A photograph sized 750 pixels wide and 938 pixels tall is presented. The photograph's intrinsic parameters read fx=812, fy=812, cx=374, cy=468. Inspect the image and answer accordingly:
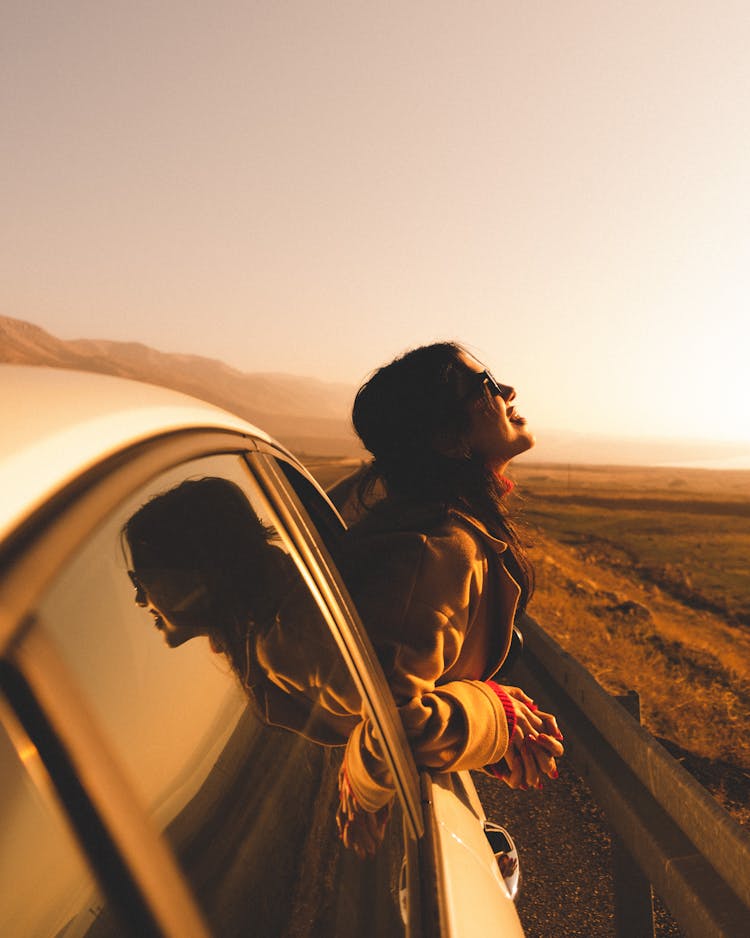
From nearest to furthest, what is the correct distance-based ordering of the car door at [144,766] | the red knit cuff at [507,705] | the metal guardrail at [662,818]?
the car door at [144,766]
the metal guardrail at [662,818]
the red knit cuff at [507,705]

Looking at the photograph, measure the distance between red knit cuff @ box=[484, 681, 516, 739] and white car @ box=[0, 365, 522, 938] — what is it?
0.83 feet

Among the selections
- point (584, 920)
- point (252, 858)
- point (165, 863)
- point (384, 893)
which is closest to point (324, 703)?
point (384, 893)

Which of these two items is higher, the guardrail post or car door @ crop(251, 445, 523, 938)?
car door @ crop(251, 445, 523, 938)

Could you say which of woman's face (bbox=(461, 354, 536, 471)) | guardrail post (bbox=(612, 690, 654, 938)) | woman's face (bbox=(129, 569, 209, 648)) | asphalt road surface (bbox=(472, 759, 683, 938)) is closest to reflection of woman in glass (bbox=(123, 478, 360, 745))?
woman's face (bbox=(129, 569, 209, 648))

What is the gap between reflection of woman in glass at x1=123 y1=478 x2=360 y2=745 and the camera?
3.41 feet

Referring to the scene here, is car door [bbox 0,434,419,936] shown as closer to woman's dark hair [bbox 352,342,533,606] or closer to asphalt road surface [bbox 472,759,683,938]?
woman's dark hair [bbox 352,342,533,606]

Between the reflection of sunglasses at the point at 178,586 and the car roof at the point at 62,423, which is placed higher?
the car roof at the point at 62,423

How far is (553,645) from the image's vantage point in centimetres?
372

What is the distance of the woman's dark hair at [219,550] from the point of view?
1028 mm

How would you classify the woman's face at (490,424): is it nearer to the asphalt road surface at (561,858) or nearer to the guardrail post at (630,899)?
the guardrail post at (630,899)

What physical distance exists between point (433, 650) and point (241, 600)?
2.16ft

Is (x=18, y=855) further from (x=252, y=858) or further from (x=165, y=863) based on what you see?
(x=252, y=858)

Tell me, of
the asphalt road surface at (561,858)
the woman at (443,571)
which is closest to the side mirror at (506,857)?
the woman at (443,571)

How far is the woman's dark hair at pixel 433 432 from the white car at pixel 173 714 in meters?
0.60
